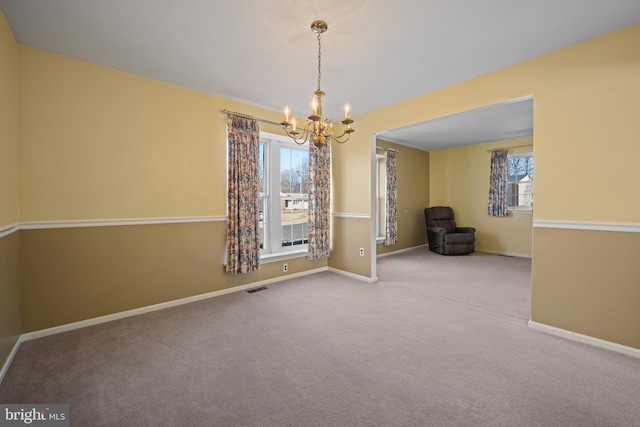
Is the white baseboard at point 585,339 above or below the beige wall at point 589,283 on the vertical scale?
below

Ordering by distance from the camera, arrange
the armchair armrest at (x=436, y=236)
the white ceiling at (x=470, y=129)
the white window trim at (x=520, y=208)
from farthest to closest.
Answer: the armchair armrest at (x=436, y=236), the white window trim at (x=520, y=208), the white ceiling at (x=470, y=129)

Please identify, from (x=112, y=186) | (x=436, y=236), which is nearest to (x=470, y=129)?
(x=436, y=236)

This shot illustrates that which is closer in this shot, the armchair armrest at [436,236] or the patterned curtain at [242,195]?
the patterned curtain at [242,195]

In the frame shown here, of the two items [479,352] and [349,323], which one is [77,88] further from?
[479,352]

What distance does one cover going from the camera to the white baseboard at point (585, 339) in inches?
90.7

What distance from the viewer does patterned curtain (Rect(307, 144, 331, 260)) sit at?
4664 mm

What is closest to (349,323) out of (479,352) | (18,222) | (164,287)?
(479,352)

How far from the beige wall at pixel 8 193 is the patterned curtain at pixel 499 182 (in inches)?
310

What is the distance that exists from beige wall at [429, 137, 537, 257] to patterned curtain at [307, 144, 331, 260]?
13.9 ft

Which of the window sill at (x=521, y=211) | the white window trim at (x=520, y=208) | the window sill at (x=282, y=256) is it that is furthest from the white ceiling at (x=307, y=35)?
the window sill at (x=521, y=211)

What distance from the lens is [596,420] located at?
63.6 inches

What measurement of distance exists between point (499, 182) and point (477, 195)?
2.13ft

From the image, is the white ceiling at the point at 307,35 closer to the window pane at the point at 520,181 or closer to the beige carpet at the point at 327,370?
the beige carpet at the point at 327,370

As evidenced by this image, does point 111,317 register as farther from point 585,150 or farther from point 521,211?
point 521,211
